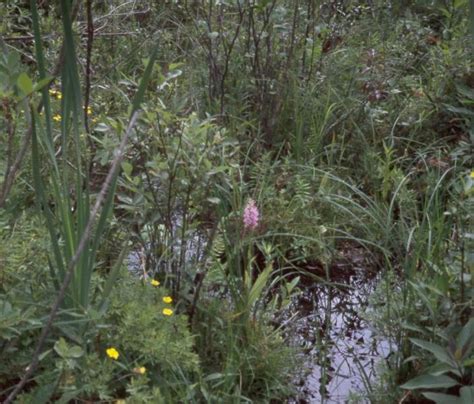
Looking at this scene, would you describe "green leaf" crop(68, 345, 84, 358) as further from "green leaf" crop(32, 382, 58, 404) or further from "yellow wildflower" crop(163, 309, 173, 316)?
"yellow wildflower" crop(163, 309, 173, 316)

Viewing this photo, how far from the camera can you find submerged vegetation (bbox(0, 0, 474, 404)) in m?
2.09

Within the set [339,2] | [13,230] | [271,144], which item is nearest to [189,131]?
[13,230]

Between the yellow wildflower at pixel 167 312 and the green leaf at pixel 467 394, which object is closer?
the green leaf at pixel 467 394

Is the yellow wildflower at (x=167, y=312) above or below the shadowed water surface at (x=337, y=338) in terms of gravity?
above

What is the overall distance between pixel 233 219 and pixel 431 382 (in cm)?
115

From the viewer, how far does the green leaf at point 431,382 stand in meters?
2.17

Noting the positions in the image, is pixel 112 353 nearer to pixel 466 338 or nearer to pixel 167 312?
pixel 167 312

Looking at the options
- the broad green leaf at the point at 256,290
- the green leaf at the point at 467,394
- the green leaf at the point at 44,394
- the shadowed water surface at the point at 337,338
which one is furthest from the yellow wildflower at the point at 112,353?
the green leaf at the point at 467,394

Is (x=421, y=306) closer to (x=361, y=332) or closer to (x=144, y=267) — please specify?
(x=361, y=332)

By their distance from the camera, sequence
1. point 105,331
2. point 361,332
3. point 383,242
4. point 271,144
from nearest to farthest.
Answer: point 105,331 < point 361,332 < point 383,242 < point 271,144

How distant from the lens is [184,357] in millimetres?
2188

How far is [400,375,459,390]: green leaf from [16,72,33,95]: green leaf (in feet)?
3.95

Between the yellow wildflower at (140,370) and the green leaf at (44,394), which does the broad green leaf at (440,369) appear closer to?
the yellow wildflower at (140,370)

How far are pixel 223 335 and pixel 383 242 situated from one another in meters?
1.00
